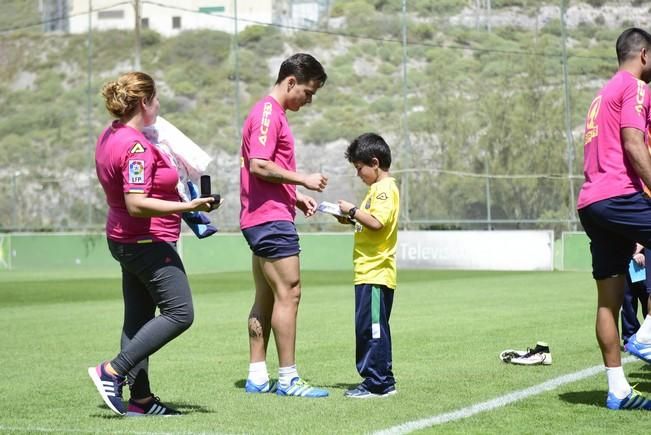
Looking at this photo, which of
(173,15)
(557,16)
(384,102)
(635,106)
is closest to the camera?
(635,106)

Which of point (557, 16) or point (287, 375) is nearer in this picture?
point (287, 375)

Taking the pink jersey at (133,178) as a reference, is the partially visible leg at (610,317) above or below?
below

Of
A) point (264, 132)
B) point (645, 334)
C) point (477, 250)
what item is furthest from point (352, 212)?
point (477, 250)

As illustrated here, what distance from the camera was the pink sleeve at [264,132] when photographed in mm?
7084

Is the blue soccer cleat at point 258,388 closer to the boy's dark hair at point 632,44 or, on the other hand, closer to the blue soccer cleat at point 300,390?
the blue soccer cleat at point 300,390

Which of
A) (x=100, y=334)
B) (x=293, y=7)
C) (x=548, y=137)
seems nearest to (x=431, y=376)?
(x=100, y=334)

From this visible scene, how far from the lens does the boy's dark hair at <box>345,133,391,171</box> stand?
7348 mm

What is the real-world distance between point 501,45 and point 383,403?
2821cm

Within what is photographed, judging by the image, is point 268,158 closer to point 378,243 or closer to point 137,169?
point 378,243

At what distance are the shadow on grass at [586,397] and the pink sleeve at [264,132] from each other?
233cm

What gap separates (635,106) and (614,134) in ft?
0.63

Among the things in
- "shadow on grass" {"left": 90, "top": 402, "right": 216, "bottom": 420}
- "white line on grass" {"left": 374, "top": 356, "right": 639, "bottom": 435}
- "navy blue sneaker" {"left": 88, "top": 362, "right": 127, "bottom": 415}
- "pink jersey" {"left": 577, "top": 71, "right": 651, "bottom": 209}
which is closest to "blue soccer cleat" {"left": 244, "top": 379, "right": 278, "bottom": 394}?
"shadow on grass" {"left": 90, "top": 402, "right": 216, "bottom": 420}

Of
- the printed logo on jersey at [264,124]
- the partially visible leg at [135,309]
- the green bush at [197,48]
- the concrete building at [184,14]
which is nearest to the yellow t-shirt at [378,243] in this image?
the printed logo on jersey at [264,124]

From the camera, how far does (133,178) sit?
633cm
